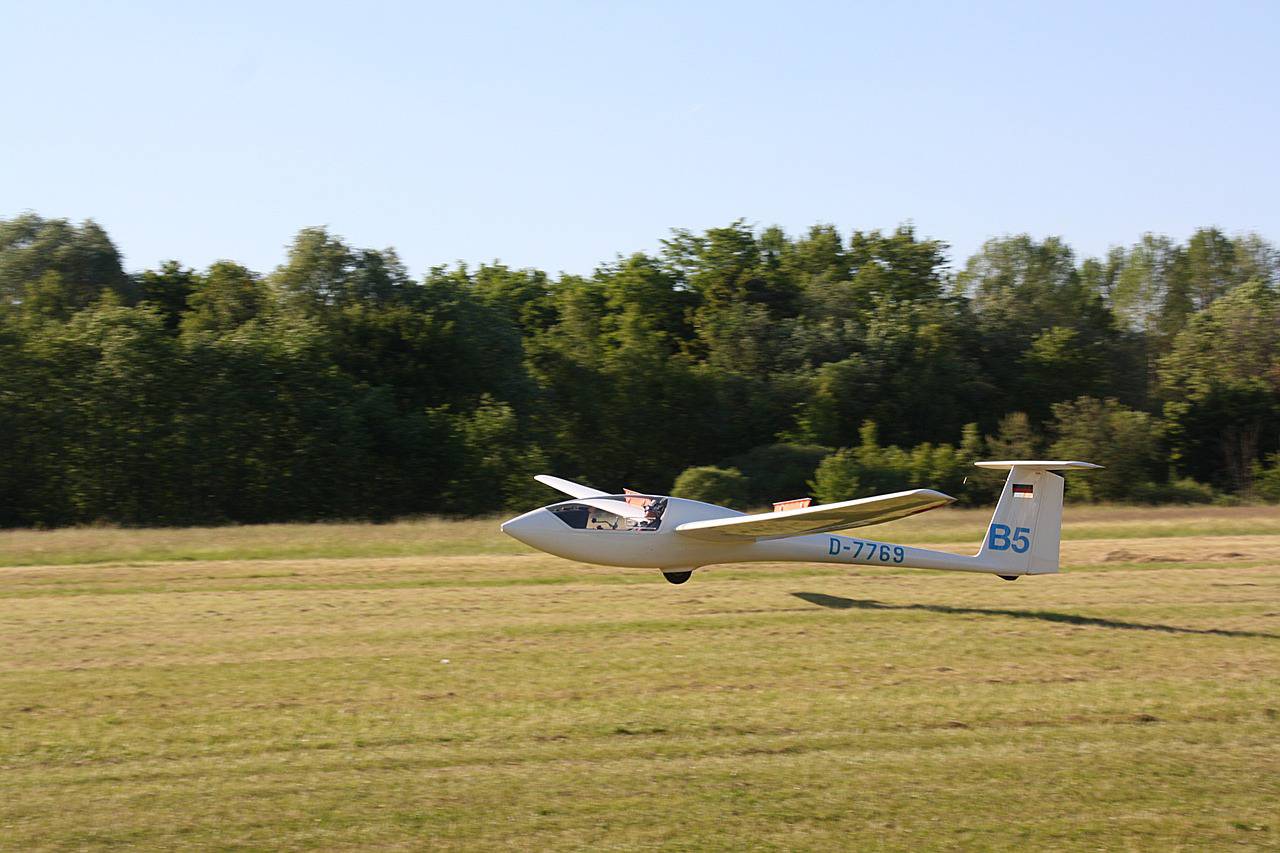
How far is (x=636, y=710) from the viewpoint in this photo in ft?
31.0

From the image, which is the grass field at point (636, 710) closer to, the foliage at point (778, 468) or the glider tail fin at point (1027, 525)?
the glider tail fin at point (1027, 525)

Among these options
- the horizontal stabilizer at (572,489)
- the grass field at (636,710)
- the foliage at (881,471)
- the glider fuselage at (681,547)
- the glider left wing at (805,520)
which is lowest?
the grass field at (636,710)

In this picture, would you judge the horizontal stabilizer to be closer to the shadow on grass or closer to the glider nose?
the glider nose

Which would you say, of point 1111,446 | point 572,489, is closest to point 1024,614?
point 572,489

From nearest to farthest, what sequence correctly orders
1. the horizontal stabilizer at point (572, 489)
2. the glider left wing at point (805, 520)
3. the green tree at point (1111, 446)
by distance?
the glider left wing at point (805, 520), the horizontal stabilizer at point (572, 489), the green tree at point (1111, 446)

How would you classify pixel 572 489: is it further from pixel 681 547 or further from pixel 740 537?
pixel 740 537

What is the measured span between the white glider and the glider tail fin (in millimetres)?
13

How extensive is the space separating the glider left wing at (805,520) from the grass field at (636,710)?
891mm

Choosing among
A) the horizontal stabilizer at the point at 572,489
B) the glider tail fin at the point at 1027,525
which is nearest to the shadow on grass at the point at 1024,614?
the glider tail fin at the point at 1027,525

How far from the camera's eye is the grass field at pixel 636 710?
7.01 m

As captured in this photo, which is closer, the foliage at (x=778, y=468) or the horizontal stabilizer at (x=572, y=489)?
the horizontal stabilizer at (x=572, y=489)

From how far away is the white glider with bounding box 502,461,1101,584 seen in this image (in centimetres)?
1486

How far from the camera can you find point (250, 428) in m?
35.9

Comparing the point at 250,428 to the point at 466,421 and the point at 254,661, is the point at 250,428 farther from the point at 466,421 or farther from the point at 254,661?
the point at 254,661
